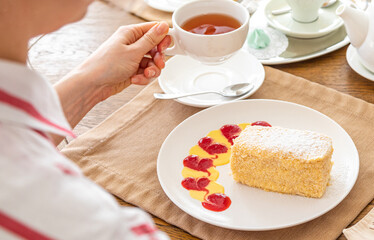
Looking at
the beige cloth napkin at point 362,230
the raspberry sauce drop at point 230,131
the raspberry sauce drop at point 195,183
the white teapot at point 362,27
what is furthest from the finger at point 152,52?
the beige cloth napkin at point 362,230

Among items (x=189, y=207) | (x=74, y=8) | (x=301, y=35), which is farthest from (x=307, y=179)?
(x=301, y=35)

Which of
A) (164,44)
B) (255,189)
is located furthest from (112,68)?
(255,189)

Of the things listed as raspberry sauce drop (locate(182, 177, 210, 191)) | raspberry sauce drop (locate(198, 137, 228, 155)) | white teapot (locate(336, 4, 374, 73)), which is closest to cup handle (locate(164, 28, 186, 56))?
raspberry sauce drop (locate(198, 137, 228, 155))

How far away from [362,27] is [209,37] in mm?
475

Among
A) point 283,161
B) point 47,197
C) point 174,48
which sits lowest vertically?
Result: point 283,161

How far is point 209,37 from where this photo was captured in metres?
1.24

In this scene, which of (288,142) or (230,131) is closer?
(288,142)

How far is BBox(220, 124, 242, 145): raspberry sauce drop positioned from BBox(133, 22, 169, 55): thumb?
283mm

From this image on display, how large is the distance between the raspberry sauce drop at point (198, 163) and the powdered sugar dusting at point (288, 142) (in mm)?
111

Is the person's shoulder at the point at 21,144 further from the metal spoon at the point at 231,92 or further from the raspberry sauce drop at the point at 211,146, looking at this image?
the metal spoon at the point at 231,92

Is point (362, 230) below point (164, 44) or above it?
below

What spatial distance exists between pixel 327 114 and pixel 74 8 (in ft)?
2.76

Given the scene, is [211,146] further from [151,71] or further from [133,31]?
[133,31]

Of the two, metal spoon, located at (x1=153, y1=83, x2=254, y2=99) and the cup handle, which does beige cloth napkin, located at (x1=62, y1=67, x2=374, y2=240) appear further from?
the cup handle
